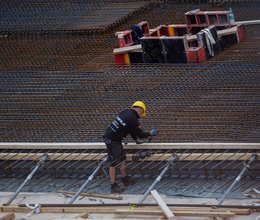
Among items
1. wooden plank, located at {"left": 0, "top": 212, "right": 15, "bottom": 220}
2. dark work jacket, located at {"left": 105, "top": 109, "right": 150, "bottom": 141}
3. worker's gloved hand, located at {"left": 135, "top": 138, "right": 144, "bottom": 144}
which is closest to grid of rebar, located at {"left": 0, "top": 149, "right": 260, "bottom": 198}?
worker's gloved hand, located at {"left": 135, "top": 138, "right": 144, "bottom": 144}

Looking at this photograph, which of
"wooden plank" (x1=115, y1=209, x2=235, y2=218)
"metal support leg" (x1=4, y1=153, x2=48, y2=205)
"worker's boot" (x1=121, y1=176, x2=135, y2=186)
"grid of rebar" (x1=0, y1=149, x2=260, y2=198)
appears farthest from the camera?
"worker's boot" (x1=121, y1=176, x2=135, y2=186)

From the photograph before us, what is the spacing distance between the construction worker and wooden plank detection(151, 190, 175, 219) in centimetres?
94

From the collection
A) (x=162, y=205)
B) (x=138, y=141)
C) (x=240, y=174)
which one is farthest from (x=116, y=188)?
(x=240, y=174)

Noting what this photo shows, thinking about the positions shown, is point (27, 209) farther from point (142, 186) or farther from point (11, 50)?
point (11, 50)

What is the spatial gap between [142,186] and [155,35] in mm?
6800

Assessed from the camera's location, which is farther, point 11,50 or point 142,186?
point 11,50

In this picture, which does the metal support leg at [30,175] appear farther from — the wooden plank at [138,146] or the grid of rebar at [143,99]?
the grid of rebar at [143,99]

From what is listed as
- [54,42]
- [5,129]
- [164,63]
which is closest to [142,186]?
[5,129]

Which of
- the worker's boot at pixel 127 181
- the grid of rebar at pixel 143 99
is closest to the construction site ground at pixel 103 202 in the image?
the worker's boot at pixel 127 181

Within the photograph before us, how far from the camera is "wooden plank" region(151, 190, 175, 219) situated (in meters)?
13.1

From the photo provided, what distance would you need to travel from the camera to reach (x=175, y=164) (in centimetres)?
1488

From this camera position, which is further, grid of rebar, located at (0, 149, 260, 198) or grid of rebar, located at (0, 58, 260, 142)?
grid of rebar, located at (0, 58, 260, 142)

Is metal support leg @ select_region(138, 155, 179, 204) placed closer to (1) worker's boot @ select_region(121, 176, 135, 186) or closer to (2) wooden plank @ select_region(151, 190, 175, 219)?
(2) wooden plank @ select_region(151, 190, 175, 219)

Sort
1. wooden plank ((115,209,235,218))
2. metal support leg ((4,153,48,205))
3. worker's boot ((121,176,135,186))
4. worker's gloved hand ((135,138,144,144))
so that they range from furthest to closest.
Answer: worker's gloved hand ((135,138,144,144)) < worker's boot ((121,176,135,186)) < metal support leg ((4,153,48,205)) < wooden plank ((115,209,235,218))
